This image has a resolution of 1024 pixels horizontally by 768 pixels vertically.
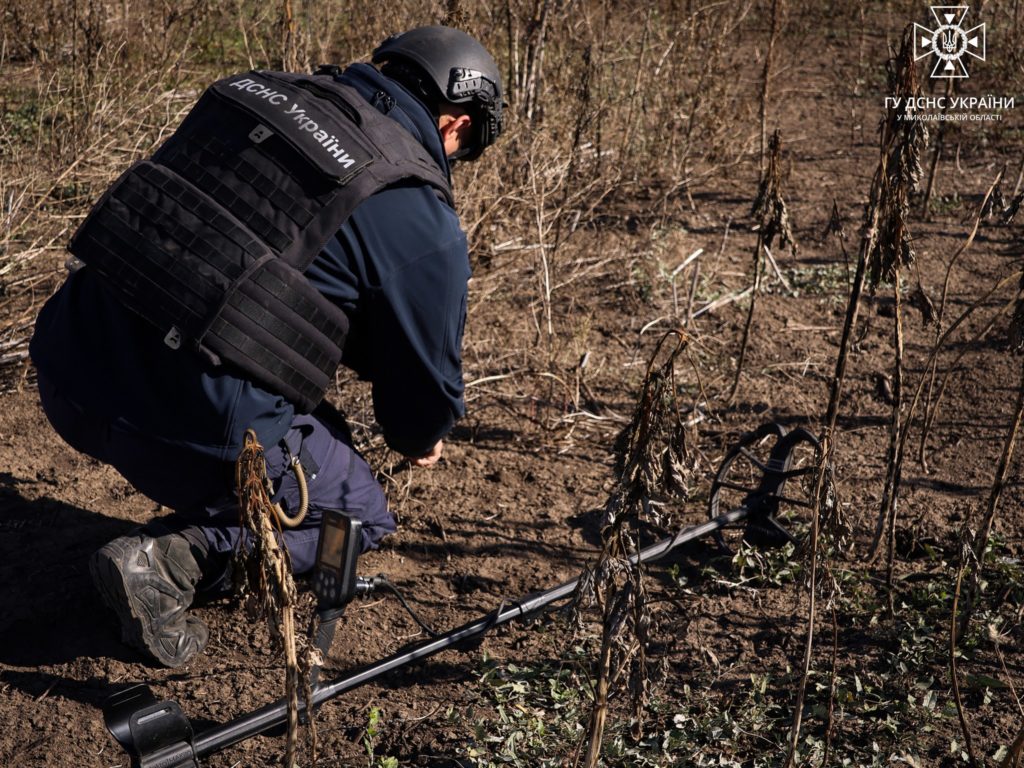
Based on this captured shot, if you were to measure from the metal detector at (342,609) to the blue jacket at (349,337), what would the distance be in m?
0.56

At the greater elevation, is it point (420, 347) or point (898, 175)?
point (898, 175)

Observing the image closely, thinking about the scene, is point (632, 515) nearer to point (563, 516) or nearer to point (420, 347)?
point (420, 347)

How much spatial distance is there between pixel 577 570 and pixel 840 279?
8.26ft

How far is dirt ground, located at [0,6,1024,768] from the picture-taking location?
2.85m

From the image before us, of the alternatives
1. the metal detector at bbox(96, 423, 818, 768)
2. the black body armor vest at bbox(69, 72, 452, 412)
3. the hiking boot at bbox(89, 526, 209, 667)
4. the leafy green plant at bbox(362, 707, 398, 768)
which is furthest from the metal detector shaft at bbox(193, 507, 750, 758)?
the black body armor vest at bbox(69, 72, 452, 412)

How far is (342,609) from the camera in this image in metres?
2.35

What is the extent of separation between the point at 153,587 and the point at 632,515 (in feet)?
5.08

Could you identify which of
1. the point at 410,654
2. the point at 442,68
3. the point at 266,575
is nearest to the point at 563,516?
the point at 410,654

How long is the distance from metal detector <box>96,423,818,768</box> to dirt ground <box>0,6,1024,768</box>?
0.16m

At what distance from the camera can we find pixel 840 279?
17.1 ft

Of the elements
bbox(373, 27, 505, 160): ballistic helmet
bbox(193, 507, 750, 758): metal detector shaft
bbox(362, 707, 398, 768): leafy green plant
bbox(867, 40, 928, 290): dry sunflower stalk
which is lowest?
bbox(362, 707, 398, 768): leafy green plant

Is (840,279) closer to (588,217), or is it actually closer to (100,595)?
(588,217)

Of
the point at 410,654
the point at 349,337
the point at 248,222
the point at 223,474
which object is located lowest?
the point at 410,654

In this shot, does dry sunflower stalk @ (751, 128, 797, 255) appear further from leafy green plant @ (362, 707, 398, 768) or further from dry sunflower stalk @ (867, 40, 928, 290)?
leafy green plant @ (362, 707, 398, 768)
